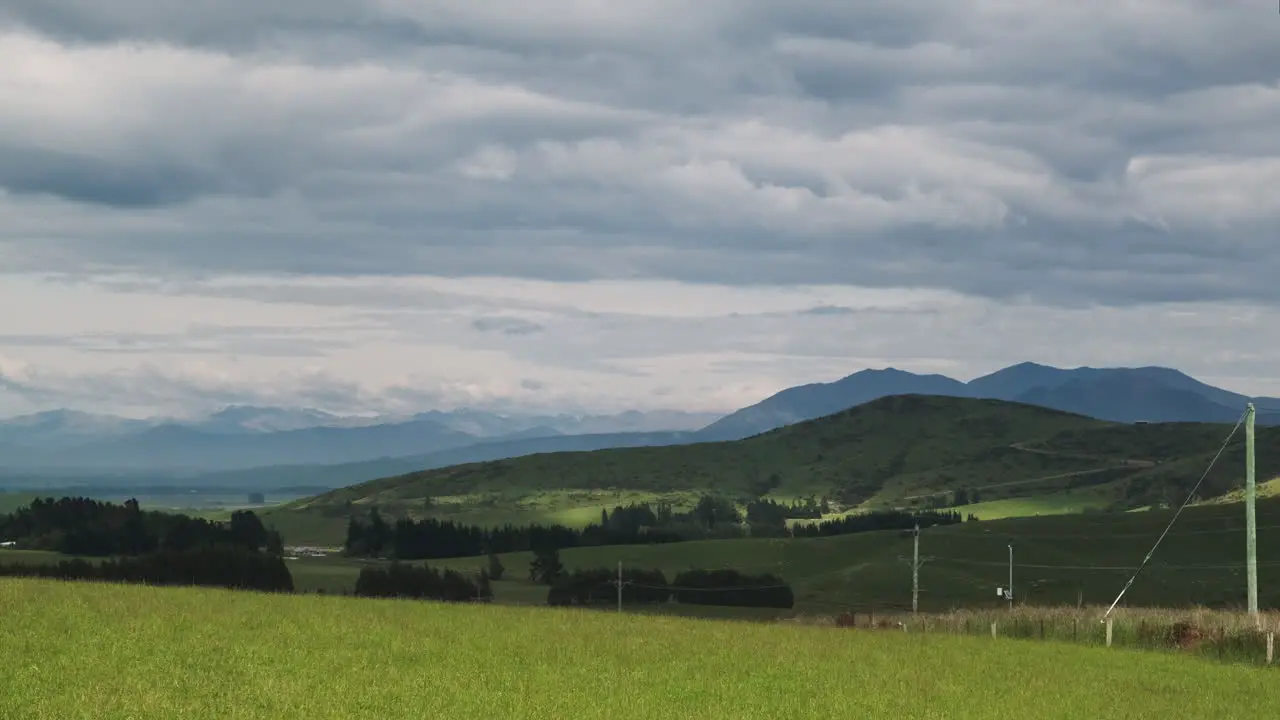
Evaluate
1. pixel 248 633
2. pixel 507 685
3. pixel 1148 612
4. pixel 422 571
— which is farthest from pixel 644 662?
pixel 422 571

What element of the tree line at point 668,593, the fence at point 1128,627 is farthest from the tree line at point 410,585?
the fence at point 1128,627

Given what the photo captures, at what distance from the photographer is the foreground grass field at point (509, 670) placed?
35781 millimetres

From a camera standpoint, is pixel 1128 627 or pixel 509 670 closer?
pixel 509 670

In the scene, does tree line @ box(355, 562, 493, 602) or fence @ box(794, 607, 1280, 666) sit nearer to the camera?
fence @ box(794, 607, 1280, 666)

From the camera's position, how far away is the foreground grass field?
35.8m

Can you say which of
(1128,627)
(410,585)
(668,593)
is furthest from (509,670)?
(668,593)

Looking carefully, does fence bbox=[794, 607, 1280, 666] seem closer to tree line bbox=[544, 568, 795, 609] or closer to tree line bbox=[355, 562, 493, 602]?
tree line bbox=[355, 562, 493, 602]

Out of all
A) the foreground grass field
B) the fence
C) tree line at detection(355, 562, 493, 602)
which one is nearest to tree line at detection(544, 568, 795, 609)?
tree line at detection(355, 562, 493, 602)

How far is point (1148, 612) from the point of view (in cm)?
7281

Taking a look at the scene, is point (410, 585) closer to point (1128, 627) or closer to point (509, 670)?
point (1128, 627)

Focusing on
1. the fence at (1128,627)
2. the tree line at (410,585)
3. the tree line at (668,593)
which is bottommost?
the tree line at (668,593)

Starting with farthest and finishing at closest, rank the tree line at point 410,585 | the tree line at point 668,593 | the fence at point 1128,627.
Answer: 1. the tree line at point 668,593
2. the tree line at point 410,585
3. the fence at point 1128,627

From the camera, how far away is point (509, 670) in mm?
44188

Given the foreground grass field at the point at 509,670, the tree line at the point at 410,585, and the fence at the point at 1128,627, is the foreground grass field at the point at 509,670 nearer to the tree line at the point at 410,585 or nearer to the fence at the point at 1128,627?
the fence at the point at 1128,627
